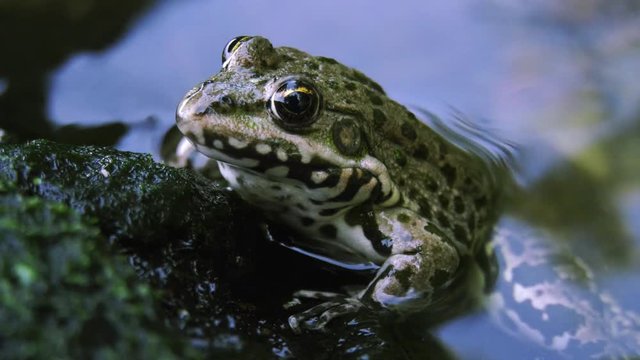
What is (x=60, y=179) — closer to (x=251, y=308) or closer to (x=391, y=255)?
(x=251, y=308)

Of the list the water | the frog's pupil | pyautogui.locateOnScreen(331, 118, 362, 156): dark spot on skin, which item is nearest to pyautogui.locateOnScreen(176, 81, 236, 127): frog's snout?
the frog's pupil

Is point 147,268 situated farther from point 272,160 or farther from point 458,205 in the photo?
point 458,205

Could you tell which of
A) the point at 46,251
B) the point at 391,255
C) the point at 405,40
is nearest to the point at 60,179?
the point at 46,251

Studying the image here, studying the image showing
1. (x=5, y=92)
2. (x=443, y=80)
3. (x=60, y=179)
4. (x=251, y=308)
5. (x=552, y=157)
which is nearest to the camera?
(x=60, y=179)

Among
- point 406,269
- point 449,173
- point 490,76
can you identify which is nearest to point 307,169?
point 406,269

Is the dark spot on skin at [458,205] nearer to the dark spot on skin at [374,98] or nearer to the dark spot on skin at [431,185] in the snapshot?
the dark spot on skin at [431,185]

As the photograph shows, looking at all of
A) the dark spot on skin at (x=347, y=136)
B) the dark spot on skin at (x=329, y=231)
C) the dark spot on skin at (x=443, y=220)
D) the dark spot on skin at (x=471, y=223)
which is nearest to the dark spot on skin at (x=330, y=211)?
the dark spot on skin at (x=329, y=231)

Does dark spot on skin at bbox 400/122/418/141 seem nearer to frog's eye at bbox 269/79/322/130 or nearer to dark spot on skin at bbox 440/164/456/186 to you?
dark spot on skin at bbox 440/164/456/186
